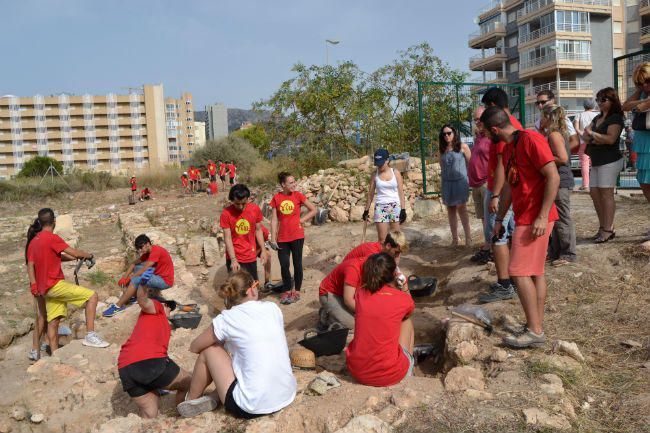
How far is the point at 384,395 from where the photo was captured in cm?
343

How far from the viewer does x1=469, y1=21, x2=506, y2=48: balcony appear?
44.0 m

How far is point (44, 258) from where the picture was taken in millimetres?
5594

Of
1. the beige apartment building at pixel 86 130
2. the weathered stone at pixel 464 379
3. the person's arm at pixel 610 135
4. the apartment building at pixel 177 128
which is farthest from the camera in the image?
the apartment building at pixel 177 128

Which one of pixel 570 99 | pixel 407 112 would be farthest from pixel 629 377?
pixel 570 99

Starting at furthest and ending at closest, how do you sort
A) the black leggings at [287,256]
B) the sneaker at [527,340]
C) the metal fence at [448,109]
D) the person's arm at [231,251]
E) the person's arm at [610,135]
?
the metal fence at [448,109] < the black leggings at [287,256] < the person's arm at [231,251] < the person's arm at [610,135] < the sneaker at [527,340]

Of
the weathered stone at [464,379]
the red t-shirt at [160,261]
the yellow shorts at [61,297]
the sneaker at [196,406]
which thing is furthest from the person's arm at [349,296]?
the yellow shorts at [61,297]

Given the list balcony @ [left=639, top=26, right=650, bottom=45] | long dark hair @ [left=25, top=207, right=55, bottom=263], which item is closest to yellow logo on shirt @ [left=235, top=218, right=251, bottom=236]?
long dark hair @ [left=25, top=207, right=55, bottom=263]

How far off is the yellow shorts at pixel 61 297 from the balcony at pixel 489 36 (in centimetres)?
4441

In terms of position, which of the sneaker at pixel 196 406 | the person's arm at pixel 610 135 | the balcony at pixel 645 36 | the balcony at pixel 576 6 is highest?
the balcony at pixel 576 6

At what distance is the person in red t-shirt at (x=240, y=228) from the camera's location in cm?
607

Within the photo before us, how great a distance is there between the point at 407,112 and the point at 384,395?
13145mm

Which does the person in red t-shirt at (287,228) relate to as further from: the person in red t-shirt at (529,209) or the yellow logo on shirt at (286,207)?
the person in red t-shirt at (529,209)

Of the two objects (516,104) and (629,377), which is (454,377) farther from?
(516,104)

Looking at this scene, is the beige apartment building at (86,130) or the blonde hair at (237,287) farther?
the beige apartment building at (86,130)
